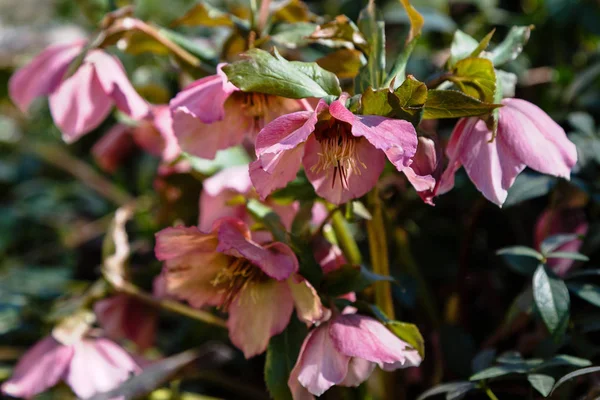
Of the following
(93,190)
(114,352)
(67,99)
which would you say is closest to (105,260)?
(114,352)

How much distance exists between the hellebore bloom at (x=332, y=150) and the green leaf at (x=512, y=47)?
153 mm

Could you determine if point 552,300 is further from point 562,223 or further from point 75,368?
point 75,368

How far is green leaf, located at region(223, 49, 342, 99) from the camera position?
1.73 ft

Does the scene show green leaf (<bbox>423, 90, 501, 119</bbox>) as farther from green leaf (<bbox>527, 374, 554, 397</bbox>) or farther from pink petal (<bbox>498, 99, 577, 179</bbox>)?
green leaf (<bbox>527, 374, 554, 397</bbox>)

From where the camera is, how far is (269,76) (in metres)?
0.53

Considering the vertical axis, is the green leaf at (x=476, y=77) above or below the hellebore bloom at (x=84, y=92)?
above

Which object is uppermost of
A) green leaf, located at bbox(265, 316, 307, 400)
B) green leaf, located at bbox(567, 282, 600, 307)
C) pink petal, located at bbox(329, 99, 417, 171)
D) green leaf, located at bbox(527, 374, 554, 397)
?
pink petal, located at bbox(329, 99, 417, 171)

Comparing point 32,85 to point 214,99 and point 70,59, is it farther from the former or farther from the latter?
point 214,99

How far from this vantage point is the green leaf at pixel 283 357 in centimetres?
61

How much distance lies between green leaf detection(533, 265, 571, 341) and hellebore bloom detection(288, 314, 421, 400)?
127 millimetres

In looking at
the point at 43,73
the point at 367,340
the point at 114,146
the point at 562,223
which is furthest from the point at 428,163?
the point at 114,146

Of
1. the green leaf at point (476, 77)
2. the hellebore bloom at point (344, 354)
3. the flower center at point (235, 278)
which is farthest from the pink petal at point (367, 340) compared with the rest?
the green leaf at point (476, 77)

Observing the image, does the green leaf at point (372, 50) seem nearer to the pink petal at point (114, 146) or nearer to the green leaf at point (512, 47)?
the green leaf at point (512, 47)

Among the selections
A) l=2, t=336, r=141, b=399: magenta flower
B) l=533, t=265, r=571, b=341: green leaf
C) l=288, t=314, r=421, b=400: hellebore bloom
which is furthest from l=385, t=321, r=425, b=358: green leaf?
l=2, t=336, r=141, b=399: magenta flower
